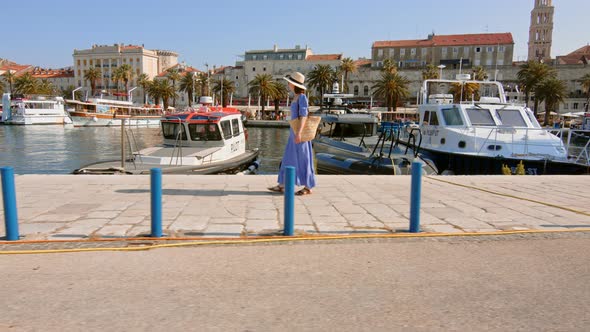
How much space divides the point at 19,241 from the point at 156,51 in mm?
130197

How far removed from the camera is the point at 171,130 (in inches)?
613

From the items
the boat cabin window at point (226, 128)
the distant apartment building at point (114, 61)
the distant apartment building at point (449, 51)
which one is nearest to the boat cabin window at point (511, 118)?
the boat cabin window at point (226, 128)

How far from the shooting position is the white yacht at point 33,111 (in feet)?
204

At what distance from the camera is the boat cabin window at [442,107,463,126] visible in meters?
15.4

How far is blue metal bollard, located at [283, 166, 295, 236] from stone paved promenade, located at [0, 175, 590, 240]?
0.25 m

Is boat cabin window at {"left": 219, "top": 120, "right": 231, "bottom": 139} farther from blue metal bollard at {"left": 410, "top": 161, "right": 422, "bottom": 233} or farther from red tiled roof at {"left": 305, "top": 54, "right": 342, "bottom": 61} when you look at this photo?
red tiled roof at {"left": 305, "top": 54, "right": 342, "bottom": 61}

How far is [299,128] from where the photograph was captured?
7047 mm

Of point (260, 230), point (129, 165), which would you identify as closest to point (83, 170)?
point (129, 165)

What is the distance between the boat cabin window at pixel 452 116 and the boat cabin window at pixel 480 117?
0.36 meters

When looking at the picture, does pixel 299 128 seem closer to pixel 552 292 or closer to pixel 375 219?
pixel 375 219

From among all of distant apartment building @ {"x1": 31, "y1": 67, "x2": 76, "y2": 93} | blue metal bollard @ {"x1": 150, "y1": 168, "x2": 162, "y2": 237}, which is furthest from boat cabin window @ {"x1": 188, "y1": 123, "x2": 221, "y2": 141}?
distant apartment building @ {"x1": 31, "y1": 67, "x2": 76, "y2": 93}

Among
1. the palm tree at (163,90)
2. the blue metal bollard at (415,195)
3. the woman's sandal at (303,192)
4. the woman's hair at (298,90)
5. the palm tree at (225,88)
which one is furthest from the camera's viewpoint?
the palm tree at (163,90)

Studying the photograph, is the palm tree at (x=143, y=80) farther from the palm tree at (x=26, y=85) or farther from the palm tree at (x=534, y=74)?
the palm tree at (x=534, y=74)

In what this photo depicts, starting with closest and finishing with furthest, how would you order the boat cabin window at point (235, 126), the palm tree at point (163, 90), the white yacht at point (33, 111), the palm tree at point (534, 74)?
the boat cabin window at point (235, 126) → the white yacht at point (33, 111) → the palm tree at point (534, 74) → the palm tree at point (163, 90)
